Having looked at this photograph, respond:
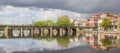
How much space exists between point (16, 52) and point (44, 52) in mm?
4184

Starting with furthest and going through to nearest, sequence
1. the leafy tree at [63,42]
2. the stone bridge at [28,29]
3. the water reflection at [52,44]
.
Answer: the stone bridge at [28,29], the leafy tree at [63,42], the water reflection at [52,44]

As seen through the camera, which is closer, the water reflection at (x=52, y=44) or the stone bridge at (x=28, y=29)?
the water reflection at (x=52, y=44)

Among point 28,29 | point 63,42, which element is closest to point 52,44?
point 63,42

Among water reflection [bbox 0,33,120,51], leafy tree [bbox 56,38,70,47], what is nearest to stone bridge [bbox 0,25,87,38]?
leafy tree [bbox 56,38,70,47]

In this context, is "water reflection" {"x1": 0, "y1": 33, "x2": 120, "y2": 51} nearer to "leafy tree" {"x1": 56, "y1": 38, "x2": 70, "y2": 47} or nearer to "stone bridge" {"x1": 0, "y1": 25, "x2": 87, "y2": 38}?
"leafy tree" {"x1": 56, "y1": 38, "x2": 70, "y2": 47}

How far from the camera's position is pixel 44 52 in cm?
5531

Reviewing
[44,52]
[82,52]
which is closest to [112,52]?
[82,52]

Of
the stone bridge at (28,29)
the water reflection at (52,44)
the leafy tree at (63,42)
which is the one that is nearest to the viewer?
the water reflection at (52,44)

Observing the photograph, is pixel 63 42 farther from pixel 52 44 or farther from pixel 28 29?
pixel 28 29

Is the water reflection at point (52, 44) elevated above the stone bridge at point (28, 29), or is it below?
below

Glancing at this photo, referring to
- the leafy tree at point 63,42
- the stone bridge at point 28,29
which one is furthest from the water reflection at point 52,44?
the stone bridge at point 28,29

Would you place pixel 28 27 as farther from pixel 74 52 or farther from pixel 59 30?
pixel 74 52

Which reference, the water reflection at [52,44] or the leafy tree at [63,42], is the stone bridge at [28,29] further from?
the water reflection at [52,44]

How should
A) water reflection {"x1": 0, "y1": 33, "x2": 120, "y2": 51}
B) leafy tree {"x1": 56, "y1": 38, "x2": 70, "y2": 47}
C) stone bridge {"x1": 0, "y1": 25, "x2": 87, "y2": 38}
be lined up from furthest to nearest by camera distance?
stone bridge {"x1": 0, "y1": 25, "x2": 87, "y2": 38}, leafy tree {"x1": 56, "y1": 38, "x2": 70, "y2": 47}, water reflection {"x1": 0, "y1": 33, "x2": 120, "y2": 51}
